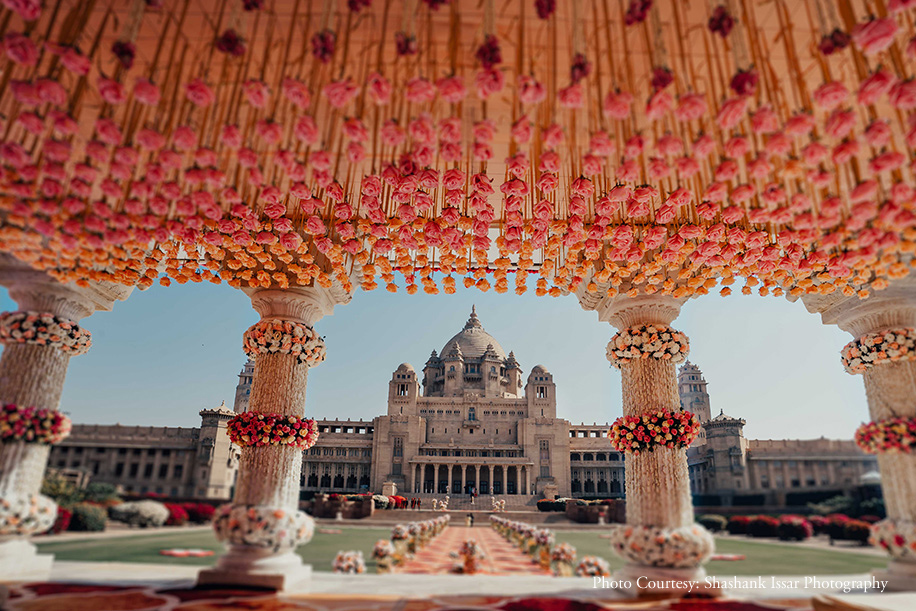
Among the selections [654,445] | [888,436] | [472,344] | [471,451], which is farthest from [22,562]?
[472,344]

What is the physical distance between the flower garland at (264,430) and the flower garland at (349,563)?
4.25ft

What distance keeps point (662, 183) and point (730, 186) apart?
60 centimetres

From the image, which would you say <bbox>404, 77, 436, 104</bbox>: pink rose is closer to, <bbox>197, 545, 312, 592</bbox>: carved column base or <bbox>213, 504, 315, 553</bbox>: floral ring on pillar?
<bbox>213, 504, 315, 553</bbox>: floral ring on pillar

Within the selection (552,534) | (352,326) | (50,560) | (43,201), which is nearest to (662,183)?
(552,534)

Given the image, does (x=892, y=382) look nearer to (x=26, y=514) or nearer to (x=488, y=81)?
(x=488, y=81)

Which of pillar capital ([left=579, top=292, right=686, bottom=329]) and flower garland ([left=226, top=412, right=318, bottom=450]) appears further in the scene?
Answer: pillar capital ([left=579, top=292, right=686, bottom=329])

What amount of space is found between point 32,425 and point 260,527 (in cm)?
240

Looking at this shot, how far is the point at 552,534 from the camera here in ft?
21.1

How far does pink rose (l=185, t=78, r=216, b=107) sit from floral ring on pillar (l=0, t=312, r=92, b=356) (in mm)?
3894

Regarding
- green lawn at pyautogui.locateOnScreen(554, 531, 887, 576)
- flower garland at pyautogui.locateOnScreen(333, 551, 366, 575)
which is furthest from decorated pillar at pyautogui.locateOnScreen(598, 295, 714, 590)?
flower garland at pyautogui.locateOnScreen(333, 551, 366, 575)

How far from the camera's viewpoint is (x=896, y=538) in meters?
5.21

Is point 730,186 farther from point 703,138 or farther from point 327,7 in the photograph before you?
point 327,7

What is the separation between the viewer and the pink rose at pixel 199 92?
2994mm

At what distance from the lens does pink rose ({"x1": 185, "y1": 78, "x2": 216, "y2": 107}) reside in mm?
2994
